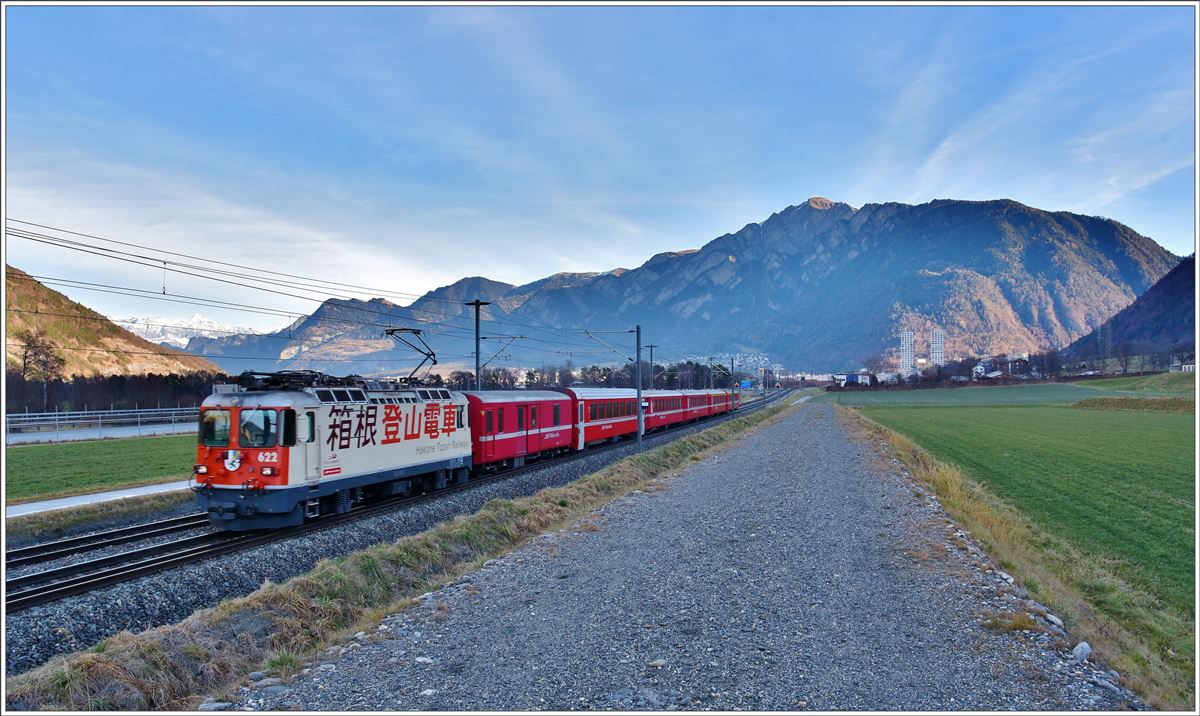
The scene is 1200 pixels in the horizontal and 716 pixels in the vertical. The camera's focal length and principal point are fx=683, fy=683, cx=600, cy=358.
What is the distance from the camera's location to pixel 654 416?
45594 millimetres

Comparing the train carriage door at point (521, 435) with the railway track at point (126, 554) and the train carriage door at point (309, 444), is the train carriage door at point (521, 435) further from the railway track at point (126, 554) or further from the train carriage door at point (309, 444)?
the train carriage door at point (309, 444)

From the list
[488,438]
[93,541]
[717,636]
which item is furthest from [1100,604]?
[93,541]

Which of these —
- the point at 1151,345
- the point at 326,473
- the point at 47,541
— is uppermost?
the point at 1151,345

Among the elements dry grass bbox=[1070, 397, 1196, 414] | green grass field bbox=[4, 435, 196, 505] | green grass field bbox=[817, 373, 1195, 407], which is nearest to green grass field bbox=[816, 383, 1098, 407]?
green grass field bbox=[817, 373, 1195, 407]

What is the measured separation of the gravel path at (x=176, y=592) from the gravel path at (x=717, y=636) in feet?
14.8

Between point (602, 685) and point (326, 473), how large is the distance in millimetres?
11333

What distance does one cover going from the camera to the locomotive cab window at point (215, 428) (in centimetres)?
1523

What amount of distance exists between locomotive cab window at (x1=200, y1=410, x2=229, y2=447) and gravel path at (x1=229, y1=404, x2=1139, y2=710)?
7.36 meters

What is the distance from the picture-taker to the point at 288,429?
15062mm

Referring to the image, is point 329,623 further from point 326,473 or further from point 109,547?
point 109,547

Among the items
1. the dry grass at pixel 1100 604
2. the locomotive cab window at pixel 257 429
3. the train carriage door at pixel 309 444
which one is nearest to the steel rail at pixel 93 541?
the locomotive cab window at pixel 257 429

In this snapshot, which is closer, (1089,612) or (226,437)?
(1089,612)

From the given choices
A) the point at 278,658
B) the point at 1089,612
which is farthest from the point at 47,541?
the point at 1089,612

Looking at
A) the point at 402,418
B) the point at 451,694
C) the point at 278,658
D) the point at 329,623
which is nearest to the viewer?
the point at 451,694
